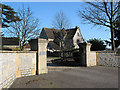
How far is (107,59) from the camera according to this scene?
976 centimetres

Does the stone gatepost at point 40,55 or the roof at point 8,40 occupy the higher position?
the roof at point 8,40

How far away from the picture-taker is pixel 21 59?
5.66 metres

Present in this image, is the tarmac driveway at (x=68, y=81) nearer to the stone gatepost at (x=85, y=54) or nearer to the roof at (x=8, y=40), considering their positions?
the stone gatepost at (x=85, y=54)

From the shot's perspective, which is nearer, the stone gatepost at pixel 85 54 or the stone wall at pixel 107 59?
the stone gatepost at pixel 85 54

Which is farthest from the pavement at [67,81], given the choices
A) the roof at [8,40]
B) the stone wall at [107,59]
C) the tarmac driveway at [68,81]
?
the roof at [8,40]

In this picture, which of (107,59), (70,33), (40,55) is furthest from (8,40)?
(107,59)

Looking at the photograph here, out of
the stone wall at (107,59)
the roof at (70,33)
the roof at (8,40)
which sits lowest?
the stone wall at (107,59)

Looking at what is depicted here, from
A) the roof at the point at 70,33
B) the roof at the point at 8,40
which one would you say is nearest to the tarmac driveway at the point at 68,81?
the roof at the point at 8,40

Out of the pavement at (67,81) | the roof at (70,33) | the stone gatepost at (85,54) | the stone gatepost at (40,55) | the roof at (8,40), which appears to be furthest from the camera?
the roof at (70,33)

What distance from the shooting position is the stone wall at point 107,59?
9.52m

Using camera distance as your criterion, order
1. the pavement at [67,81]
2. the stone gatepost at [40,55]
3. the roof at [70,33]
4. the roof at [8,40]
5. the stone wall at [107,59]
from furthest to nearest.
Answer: the roof at [70,33]
the roof at [8,40]
the stone wall at [107,59]
the stone gatepost at [40,55]
the pavement at [67,81]

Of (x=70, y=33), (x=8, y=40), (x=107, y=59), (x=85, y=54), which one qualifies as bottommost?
(x=107, y=59)

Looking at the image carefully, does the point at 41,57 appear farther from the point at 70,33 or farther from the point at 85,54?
the point at 70,33

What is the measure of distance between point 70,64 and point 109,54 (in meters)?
3.72
